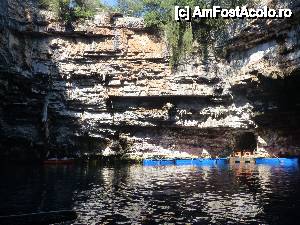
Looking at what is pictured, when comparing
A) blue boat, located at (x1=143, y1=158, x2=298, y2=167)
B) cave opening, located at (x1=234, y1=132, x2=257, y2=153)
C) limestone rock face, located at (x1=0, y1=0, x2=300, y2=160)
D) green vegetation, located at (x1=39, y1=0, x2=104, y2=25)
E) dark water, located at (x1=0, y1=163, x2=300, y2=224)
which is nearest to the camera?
A: dark water, located at (x1=0, y1=163, x2=300, y2=224)

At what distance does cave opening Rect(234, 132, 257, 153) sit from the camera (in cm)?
5884

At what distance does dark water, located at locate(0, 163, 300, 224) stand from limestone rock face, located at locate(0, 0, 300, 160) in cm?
1952

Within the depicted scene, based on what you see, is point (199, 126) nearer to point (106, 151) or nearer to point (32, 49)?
point (106, 151)

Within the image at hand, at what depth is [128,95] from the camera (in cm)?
5362

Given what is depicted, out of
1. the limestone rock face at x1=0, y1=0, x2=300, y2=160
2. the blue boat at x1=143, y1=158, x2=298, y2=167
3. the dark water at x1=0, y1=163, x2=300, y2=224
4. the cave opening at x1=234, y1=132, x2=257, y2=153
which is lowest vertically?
the dark water at x1=0, y1=163, x2=300, y2=224

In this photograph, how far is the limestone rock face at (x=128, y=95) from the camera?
49406mm

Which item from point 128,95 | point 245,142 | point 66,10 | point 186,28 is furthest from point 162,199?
point 245,142

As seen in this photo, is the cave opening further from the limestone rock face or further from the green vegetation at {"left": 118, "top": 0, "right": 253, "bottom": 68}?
the green vegetation at {"left": 118, "top": 0, "right": 253, "bottom": 68}

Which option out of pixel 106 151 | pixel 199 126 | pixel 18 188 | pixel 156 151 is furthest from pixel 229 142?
pixel 18 188

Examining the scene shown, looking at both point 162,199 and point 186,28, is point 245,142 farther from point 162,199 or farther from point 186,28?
point 162,199

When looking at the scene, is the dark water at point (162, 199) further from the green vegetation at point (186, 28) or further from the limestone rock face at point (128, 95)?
the green vegetation at point (186, 28)

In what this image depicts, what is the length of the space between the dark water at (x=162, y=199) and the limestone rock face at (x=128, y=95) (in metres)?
19.5

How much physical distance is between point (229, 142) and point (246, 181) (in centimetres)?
2664

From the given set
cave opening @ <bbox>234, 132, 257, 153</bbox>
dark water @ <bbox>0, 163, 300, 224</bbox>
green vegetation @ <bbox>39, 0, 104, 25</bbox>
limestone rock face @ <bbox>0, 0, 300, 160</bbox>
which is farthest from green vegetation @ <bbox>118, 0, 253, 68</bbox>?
dark water @ <bbox>0, 163, 300, 224</bbox>
